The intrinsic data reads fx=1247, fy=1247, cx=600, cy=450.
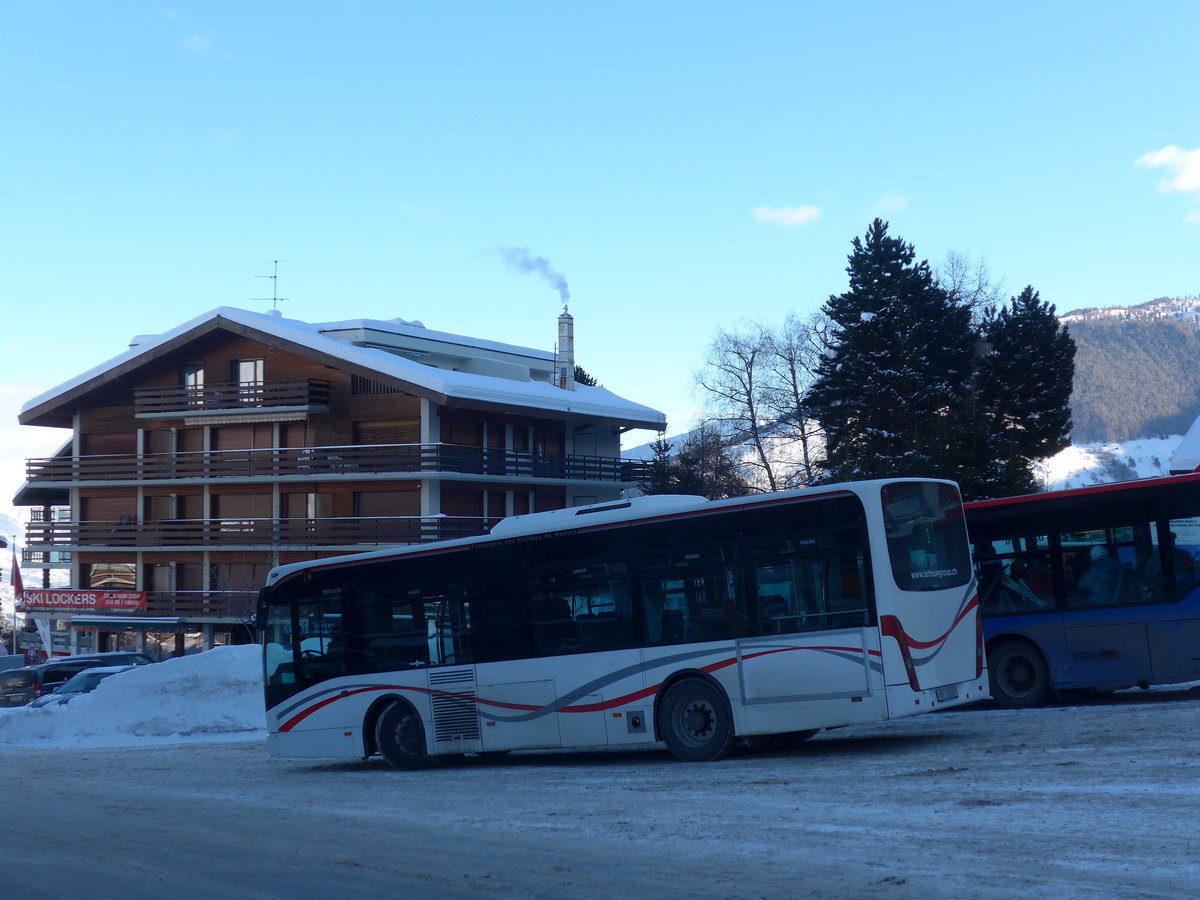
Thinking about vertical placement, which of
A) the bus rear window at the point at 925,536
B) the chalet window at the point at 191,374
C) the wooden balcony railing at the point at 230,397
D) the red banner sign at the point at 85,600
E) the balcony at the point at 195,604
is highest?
the chalet window at the point at 191,374

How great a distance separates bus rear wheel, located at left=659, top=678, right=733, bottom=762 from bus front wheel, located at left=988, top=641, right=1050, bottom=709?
17.5 ft

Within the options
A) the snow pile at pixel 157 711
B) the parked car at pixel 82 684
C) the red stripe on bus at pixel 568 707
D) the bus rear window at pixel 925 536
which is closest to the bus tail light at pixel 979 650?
the bus rear window at pixel 925 536

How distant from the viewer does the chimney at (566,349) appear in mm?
58406

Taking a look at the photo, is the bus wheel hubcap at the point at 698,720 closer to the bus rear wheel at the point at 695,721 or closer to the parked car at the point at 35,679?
the bus rear wheel at the point at 695,721

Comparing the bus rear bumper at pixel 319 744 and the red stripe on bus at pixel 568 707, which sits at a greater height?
the red stripe on bus at pixel 568 707

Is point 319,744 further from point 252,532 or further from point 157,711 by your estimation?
point 252,532

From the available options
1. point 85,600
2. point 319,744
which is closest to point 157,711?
point 319,744

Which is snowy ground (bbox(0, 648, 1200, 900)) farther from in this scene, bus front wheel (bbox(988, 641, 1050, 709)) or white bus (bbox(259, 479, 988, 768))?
white bus (bbox(259, 479, 988, 768))

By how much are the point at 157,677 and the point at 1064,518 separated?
55.8 feet

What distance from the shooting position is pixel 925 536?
1366 cm

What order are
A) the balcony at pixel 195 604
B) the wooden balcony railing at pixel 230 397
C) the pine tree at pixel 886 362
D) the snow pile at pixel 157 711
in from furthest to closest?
the balcony at pixel 195 604, the wooden balcony railing at pixel 230 397, the pine tree at pixel 886 362, the snow pile at pixel 157 711

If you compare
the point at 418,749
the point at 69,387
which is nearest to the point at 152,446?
the point at 69,387

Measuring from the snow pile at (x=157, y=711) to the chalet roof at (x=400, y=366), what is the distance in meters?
22.0

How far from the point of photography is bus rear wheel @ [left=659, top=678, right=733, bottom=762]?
548 inches
